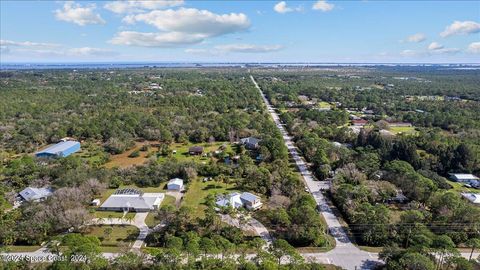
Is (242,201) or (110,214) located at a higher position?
(242,201)

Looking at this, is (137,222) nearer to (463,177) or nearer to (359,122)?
(463,177)

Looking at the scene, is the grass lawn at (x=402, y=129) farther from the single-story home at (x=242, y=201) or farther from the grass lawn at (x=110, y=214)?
the grass lawn at (x=110, y=214)

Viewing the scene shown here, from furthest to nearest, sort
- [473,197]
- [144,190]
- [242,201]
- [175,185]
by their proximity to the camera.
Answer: [144,190], [175,185], [473,197], [242,201]

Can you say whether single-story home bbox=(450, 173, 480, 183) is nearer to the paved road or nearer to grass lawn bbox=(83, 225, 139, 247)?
the paved road

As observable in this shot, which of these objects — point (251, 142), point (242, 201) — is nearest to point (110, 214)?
point (242, 201)

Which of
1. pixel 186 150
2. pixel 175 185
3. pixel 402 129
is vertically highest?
pixel 402 129

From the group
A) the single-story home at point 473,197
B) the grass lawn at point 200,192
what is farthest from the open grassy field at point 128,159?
the single-story home at point 473,197
